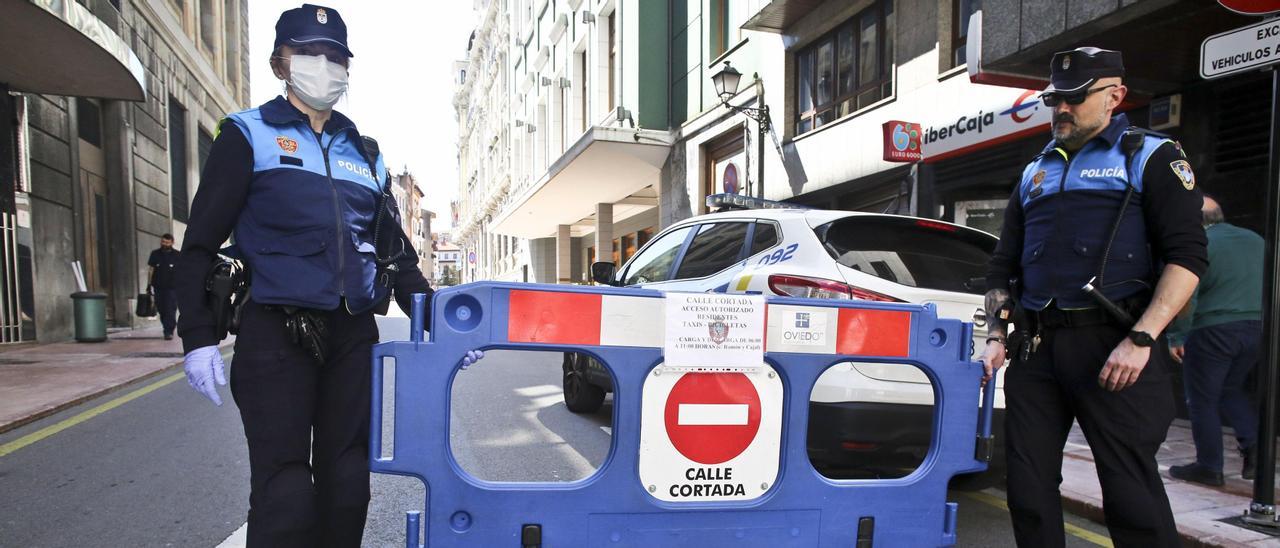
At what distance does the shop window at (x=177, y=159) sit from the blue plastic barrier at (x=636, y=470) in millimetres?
20745

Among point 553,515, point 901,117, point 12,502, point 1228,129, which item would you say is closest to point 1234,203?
point 1228,129

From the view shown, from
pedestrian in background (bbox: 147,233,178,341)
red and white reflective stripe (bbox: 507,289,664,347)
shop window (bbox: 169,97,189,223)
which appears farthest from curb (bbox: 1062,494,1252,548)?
shop window (bbox: 169,97,189,223)

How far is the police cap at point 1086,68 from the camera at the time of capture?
2293 mm

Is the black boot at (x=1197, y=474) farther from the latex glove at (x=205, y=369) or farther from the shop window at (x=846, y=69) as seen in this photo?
the shop window at (x=846, y=69)

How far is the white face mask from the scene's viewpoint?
2.22 meters

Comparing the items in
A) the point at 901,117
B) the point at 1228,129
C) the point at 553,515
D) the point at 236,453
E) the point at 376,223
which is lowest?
the point at 236,453

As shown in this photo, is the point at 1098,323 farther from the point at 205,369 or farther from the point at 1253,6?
the point at 205,369

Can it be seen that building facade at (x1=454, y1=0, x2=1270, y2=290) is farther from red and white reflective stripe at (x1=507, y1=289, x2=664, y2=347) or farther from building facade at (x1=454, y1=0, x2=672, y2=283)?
red and white reflective stripe at (x1=507, y1=289, x2=664, y2=347)

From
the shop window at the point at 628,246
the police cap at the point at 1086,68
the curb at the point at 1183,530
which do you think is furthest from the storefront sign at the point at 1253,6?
the shop window at the point at 628,246

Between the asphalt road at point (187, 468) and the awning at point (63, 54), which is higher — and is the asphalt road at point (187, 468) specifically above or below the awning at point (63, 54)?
below

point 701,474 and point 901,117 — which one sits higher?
point 901,117

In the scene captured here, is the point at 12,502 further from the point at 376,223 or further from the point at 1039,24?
the point at 1039,24

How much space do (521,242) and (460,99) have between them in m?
35.1

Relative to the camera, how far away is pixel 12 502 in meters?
3.68
